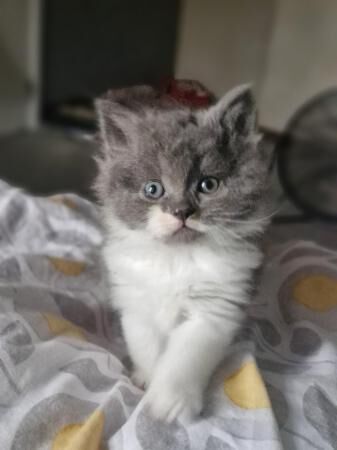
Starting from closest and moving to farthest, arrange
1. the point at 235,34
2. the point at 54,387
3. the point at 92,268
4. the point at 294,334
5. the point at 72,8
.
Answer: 1. the point at 54,387
2. the point at 294,334
3. the point at 92,268
4. the point at 72,8
5. the point at 235,34

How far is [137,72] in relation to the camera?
296cm

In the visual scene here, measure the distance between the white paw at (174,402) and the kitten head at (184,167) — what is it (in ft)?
0.68

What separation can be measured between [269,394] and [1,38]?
206 centimetres

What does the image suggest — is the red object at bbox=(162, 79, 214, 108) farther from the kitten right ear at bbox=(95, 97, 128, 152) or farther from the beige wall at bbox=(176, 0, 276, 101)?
the beige wall at bbox=(176, 0, 276, 101)

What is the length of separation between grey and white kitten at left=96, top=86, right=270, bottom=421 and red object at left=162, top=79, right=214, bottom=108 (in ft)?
0.06

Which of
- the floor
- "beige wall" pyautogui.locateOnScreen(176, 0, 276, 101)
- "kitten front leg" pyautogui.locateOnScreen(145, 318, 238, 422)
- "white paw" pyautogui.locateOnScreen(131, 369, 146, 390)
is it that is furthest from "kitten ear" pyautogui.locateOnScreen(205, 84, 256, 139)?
"beige wall" pyautogui.locateOnScreen(176, 0, 276, 101)

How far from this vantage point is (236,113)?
2.75 feet

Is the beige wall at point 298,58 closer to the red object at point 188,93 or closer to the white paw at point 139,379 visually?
the red object at point 188,93

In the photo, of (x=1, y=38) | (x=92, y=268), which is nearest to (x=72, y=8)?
(x=1, y=38)

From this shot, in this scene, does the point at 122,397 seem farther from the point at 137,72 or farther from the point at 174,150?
the point at 137,72

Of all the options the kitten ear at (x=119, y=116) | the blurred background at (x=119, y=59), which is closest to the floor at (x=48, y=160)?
the blurred background at (x=119, y=59)

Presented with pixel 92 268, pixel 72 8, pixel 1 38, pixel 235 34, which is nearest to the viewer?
pixel 92 268

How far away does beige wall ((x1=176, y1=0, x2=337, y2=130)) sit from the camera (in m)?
2.56

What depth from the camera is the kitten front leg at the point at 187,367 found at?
74cm
